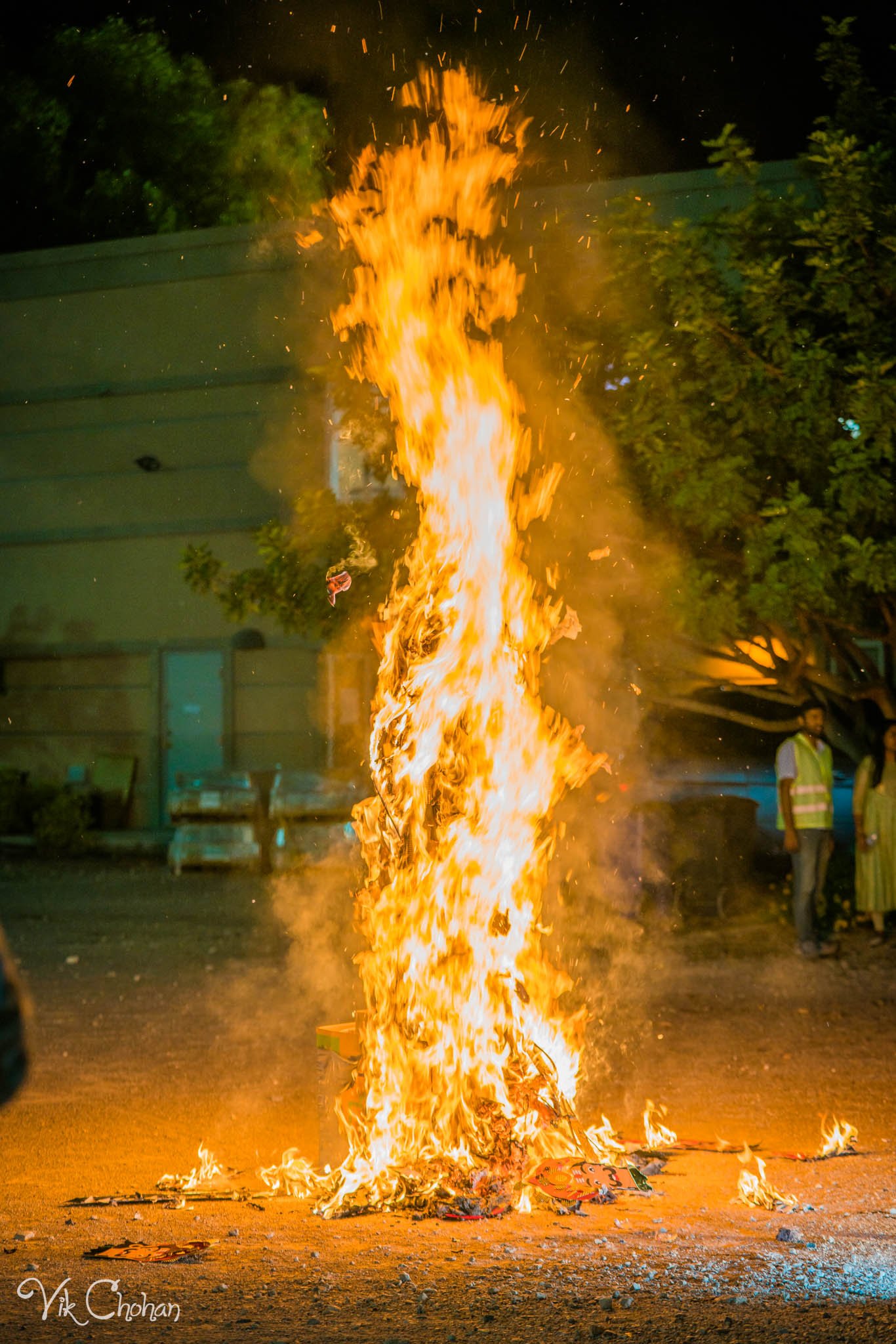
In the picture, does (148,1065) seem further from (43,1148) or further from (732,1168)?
(732,1168)

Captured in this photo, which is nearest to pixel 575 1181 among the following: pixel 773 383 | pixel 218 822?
pixel 773 383

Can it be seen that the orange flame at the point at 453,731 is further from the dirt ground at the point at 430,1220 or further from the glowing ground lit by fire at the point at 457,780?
the dirt ground at the point at 430,1220

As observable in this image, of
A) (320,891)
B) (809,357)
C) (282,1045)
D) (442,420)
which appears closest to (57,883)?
(320,891)

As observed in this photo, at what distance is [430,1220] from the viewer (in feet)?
17.4

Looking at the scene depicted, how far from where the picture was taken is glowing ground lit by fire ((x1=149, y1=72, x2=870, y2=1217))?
5.73 metres

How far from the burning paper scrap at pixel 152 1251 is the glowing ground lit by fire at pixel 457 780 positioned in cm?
58

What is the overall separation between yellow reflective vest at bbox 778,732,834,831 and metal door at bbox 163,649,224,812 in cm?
1326

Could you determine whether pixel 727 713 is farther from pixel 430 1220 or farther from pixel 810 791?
pixel 430 1220

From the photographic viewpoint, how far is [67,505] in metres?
24.3

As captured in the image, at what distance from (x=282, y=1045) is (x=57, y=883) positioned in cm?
1013

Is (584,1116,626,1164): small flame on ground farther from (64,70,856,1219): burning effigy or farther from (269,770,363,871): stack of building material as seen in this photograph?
(269,770,363,871): stack of building material

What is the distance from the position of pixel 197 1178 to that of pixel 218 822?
43.7 ft

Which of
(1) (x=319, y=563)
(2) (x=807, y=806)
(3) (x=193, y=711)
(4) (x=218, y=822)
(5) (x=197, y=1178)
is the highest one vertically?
(1) (x=319, y=563)

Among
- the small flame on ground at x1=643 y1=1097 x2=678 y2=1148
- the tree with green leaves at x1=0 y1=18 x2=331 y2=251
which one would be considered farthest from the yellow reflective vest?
the tree with green leaves at x1=0 y1=18 x2=331 y2=251
